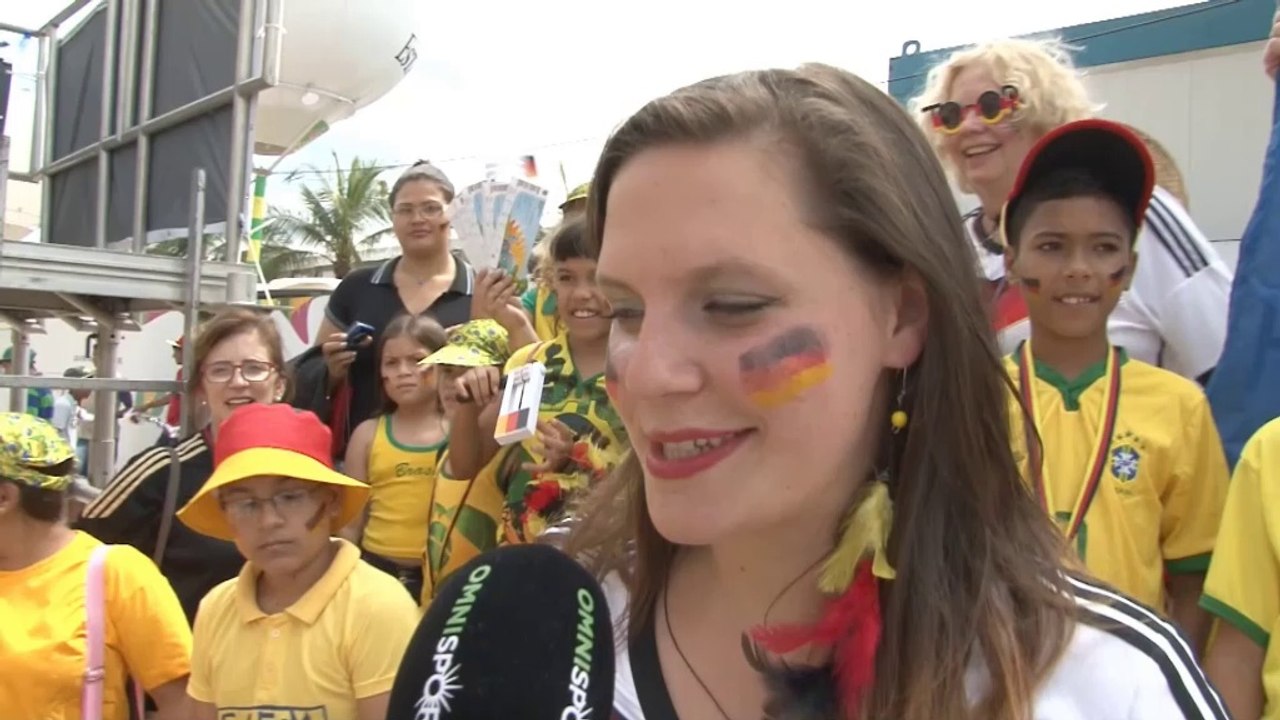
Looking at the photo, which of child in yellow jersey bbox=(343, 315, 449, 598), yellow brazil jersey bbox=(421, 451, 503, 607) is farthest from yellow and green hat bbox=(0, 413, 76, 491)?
yellow brazil jersey bbox=(421, 451, 503, 607)

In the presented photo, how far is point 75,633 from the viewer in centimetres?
268

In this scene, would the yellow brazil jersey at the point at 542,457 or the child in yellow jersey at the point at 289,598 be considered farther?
the yellow brazil jersey at the point at 542,457

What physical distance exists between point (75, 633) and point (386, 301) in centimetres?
192

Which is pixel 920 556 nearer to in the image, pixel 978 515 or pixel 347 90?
pixel 978 515

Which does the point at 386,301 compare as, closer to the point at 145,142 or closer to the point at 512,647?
the point at 145,142

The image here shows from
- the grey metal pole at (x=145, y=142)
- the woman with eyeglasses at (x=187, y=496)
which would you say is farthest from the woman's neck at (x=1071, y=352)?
the grey metal pole at (x=145, y=142)

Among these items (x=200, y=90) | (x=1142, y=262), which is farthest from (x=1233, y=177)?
(x=200, y=90)

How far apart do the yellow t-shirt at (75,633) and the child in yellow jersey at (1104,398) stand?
7.35 ft

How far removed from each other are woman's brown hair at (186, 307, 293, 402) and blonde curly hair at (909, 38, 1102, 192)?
227 centimetres

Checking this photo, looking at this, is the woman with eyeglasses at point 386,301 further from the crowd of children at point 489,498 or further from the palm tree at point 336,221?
the palm tree at point 336,221

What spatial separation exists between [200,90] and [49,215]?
10.2 ft

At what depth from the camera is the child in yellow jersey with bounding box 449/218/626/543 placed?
2.86 metres

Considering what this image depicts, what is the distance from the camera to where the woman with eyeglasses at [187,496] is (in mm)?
3258

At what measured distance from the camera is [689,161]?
121 centimetres
